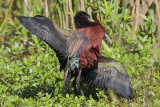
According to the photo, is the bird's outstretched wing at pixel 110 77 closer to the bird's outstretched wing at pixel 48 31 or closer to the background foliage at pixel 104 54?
the background foliage at pixel 104 54

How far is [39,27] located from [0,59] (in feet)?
5.13

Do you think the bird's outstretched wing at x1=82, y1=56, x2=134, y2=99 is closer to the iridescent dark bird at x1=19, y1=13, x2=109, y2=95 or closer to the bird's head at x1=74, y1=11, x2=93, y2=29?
the iridescent dark bird at x1=19, y1=13, x2=109, y2=95

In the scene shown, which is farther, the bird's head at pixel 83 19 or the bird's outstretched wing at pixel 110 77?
the bird's head at pixel 83 19

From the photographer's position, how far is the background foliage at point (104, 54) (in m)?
4.36

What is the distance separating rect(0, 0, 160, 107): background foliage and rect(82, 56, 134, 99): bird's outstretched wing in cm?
13

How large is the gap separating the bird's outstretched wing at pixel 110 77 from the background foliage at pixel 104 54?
5.1 inches

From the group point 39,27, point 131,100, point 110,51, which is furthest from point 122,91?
point 39,27

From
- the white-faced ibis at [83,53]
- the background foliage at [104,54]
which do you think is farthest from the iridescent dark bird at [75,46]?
the background foliage at [104,54]

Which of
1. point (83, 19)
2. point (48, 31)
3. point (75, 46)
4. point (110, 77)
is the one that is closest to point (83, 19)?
point (83, 19)

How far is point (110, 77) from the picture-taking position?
4645 millimetres

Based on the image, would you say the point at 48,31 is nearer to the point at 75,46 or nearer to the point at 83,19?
the point at 75,46

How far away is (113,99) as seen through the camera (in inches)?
173

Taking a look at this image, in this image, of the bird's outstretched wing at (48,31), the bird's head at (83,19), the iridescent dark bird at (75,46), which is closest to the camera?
the bird's outstretched wing at (48,31)

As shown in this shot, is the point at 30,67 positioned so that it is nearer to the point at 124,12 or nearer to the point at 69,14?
the point at 69,14
